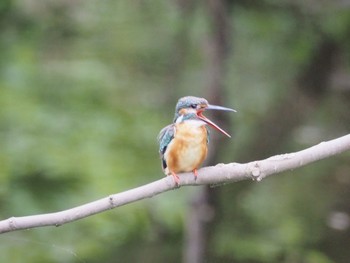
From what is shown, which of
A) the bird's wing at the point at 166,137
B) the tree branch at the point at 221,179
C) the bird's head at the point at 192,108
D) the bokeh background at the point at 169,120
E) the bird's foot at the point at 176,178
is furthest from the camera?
the bokeh background at the point at 169,120

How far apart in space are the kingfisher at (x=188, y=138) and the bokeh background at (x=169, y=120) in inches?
81.3

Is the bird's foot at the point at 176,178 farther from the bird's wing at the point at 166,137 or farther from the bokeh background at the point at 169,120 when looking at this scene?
the bokeh background at the point at 169,120

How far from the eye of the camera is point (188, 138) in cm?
235

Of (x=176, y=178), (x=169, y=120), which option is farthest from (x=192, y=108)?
(x=169, y=120)

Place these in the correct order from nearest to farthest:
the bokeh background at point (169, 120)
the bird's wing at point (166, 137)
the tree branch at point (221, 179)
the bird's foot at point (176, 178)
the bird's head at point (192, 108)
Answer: the tree branch at point (221, 179)
the bird's foot at point (176, 178)
the bird's head at point (192, 108)
the bird's wing at point (166, 137)
the bokeh background at point (169, 120)

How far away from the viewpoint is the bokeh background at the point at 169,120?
4773mm

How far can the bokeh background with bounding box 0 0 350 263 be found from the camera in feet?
15.7

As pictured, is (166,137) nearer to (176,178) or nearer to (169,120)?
(176,178)

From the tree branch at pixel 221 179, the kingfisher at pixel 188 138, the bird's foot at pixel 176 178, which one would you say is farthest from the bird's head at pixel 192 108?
the tree branch at pixel 221 179

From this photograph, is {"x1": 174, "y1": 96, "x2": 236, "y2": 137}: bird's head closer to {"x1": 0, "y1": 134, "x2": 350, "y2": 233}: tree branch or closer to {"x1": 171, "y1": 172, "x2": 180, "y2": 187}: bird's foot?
{"x1": 171, "y1": 172, "x2": 180, "y2": 187}: bird's foot

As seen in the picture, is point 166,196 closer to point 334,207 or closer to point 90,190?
point 90,190

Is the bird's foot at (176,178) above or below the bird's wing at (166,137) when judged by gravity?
below

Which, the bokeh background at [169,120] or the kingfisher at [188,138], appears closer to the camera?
the kingfisher at [188,138]

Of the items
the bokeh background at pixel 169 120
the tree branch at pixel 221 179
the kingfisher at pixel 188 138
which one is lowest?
the tree branch at pixel 221 179
